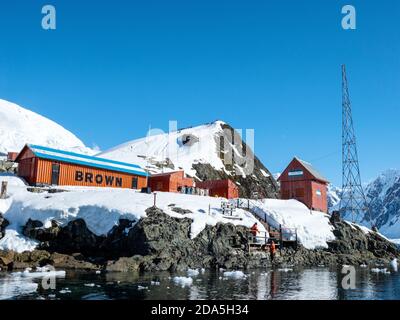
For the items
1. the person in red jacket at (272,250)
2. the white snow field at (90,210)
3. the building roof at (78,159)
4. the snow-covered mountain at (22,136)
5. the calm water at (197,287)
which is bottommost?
the calm water at (197,287)

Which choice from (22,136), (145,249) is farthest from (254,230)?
(22,136)

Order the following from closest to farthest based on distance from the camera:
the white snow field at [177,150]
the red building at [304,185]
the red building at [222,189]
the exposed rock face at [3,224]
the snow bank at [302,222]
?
the exposed rock face at [3,224], the snow bank at [302,222], the red building at [222,189], the red building at [304,185], the white snow field at [177,150]

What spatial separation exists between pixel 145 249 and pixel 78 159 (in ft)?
72.2

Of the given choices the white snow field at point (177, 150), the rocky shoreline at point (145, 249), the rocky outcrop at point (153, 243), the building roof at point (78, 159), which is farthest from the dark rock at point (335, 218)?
the white snow field at point (177, 150)

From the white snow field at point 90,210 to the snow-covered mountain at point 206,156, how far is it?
140 ft

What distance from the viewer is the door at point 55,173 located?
49.8 m

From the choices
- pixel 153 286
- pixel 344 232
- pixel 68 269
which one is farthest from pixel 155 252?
pixel 344 232

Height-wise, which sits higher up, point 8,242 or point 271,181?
point 271,181

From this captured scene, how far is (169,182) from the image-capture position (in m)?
58.0

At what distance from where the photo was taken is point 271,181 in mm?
115125

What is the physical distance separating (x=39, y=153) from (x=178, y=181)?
65.8ft

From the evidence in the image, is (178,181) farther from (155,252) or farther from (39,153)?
(155,252)

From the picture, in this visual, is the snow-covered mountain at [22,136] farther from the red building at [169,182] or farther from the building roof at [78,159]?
the red building at [169,182]

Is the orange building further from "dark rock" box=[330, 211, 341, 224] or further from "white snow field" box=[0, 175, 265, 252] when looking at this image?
"dark rock" box=[330, 211, 341, 224]
